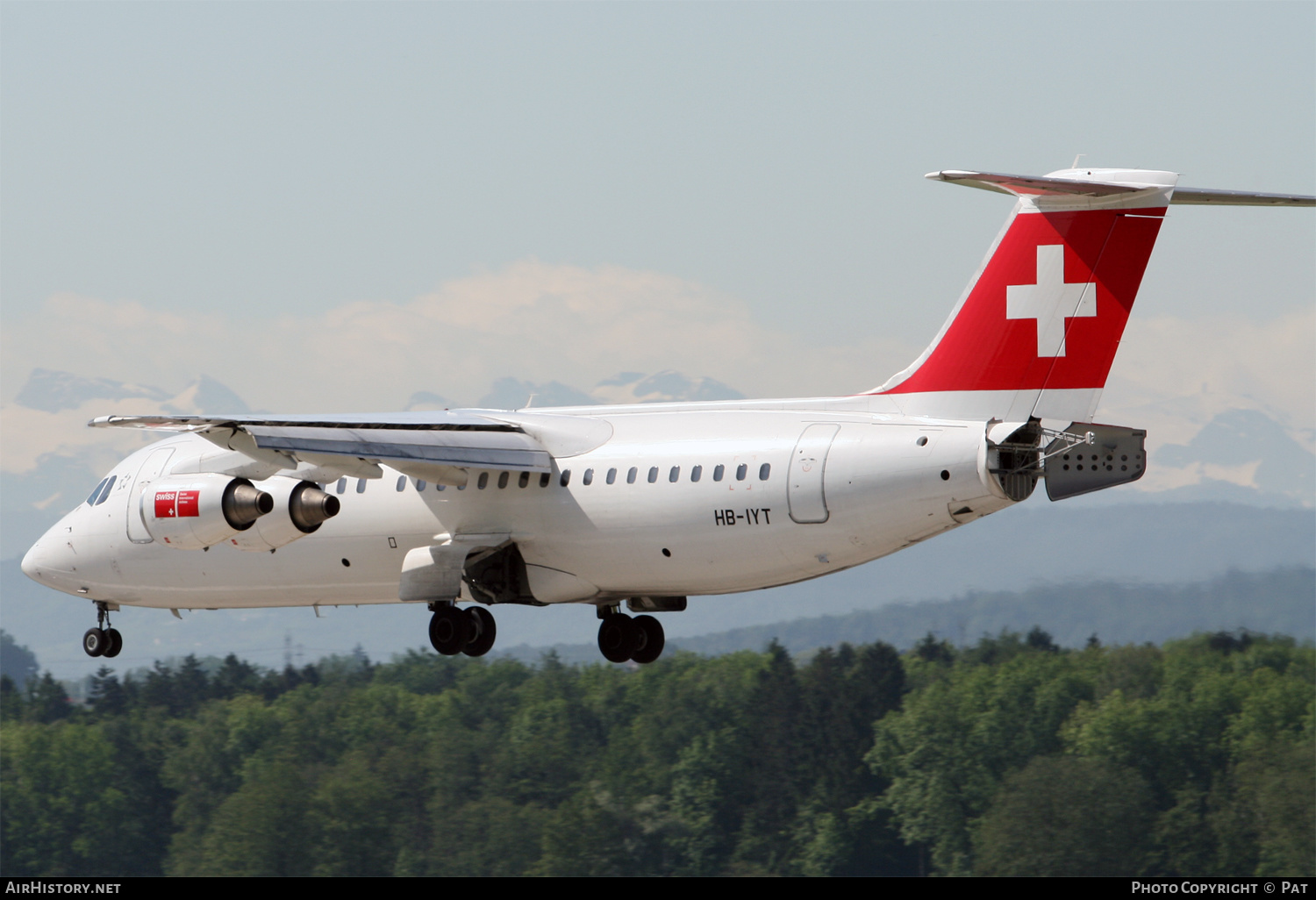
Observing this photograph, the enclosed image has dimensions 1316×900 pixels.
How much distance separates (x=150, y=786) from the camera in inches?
2692

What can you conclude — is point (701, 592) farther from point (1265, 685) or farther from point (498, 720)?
point (498, 720)

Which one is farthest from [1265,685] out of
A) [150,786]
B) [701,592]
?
[701,592]

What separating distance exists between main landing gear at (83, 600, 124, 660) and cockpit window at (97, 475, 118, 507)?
1.44m

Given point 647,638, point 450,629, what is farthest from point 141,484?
point 647,638

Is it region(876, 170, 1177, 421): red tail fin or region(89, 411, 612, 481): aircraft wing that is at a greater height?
region(876, 170, 1177, 421): red tail fin

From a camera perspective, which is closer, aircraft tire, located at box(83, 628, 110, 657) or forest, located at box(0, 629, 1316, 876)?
aircraft tire, located at box(83, 628, 110, 657)

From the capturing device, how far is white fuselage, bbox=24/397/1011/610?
18.2 metres

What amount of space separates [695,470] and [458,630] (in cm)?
376

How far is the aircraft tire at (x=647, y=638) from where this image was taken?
873 inches

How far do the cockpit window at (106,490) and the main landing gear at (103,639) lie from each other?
1.44 m

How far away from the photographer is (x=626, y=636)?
22.1 m

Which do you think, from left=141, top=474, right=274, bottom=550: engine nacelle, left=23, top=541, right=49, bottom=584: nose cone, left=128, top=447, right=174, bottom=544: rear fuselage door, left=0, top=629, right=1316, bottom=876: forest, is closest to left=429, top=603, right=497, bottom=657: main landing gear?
left=141, top=474, right=274, bottom=550: engine nacelle

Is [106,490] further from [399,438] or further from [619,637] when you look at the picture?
[619,637]

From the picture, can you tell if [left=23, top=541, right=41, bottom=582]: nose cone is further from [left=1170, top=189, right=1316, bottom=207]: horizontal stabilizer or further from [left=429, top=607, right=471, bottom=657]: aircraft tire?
[left=1170, top=189, right=1316, bottom=207]: horizontal stabilizer
